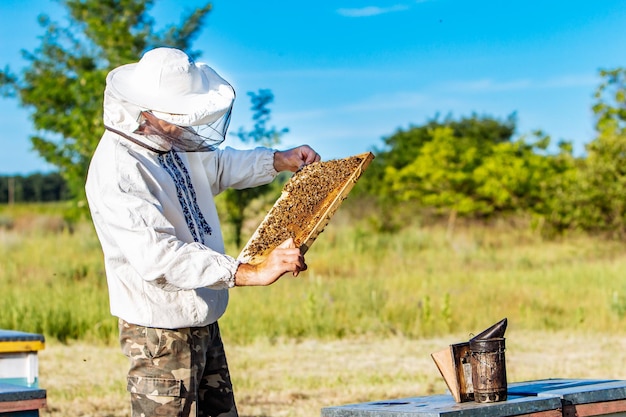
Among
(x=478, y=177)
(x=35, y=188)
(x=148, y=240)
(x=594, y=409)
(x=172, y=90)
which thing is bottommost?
(x=594, y=409)

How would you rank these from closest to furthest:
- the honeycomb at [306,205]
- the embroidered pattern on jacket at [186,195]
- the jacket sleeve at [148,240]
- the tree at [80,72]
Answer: the jacket sleeve at [148,240]
the honeycomb at [306,205]
the embroidered pattern on jacket at [186,195]
the tree at [80,72]

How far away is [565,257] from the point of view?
15609 mm

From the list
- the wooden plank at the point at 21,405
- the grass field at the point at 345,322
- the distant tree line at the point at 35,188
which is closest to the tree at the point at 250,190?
the grass field at the point at 345,322

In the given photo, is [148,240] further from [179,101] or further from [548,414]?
[548,414]

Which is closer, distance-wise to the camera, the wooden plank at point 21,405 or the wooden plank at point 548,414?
the wooden plank at point 548,414

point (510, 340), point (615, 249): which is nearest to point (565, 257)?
point (615, 249)

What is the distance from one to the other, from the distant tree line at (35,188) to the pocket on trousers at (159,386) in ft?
151

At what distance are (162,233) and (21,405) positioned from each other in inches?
51.7

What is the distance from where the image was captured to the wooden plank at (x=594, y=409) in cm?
323

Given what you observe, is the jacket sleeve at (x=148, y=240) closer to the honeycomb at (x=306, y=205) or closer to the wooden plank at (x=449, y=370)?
the honeycomb at (x=306, y=205)

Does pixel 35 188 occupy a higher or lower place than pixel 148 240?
higher

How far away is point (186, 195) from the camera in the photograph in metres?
3.11

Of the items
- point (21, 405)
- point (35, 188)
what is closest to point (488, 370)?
point (21, 405)

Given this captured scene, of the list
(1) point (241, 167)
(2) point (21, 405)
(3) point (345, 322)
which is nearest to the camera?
(1) point (241, 167)
